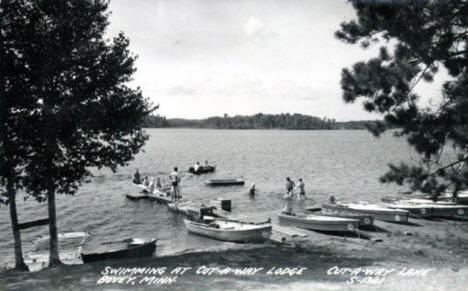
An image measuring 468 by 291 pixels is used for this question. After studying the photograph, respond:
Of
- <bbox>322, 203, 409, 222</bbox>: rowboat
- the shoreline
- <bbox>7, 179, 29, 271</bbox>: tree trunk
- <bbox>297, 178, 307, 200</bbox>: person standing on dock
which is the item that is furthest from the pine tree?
<bbox>297, 178, 307, 200</bbox>: person standing on dock

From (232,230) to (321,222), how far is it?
505 centimetres

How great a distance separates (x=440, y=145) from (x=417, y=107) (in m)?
1.35

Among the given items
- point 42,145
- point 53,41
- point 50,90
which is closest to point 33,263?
point 42,145

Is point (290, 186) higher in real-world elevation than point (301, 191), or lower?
higher

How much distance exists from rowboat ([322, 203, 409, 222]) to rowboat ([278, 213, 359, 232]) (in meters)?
3.57

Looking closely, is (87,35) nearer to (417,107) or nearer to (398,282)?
(417,107)

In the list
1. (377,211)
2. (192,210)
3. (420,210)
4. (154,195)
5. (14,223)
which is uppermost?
(14,223)

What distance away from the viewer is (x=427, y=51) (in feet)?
35.3

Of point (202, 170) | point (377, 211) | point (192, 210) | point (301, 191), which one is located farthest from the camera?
point (202, 170)

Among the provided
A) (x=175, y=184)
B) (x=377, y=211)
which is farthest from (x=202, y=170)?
(x=377, y=211)

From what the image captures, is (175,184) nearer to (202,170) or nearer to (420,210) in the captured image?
(420,210)

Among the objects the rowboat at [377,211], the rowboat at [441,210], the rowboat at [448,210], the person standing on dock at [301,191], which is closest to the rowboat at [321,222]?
the rowboat at [377,211]

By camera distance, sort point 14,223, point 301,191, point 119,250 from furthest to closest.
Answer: point 301,191, point 119,250, point 14,223

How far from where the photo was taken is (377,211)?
25344mm
